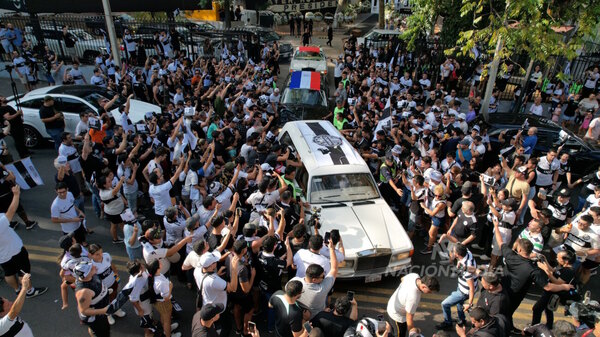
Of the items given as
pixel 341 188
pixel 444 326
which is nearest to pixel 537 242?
pixel 444 326

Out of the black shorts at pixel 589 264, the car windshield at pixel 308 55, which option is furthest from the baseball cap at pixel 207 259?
the car windshield at pixel 308 55

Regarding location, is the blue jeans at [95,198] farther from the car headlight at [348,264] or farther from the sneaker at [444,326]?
the sneaker at [444,326]

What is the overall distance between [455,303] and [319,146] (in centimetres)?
373

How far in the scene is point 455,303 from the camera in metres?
5.22

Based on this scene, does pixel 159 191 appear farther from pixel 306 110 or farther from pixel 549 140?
pixel 549 140

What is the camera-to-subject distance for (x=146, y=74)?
43.5ft

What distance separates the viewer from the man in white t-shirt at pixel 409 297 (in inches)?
165

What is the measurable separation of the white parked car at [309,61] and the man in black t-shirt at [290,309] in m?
11.7

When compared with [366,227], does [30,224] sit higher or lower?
lower

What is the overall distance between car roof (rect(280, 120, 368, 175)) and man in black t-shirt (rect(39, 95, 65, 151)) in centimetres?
509

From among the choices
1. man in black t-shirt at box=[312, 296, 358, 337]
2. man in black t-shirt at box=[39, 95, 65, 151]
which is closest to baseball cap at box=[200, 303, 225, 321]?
man in black t-shirt at box=[312, 296, 358, 337]

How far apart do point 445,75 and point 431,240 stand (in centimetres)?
909

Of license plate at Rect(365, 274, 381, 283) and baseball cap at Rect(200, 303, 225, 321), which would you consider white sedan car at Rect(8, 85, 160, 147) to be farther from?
baseball cap at Rect(200, 303, 225, 321)

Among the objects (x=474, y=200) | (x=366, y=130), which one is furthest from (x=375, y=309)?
(x=366, y=130)
